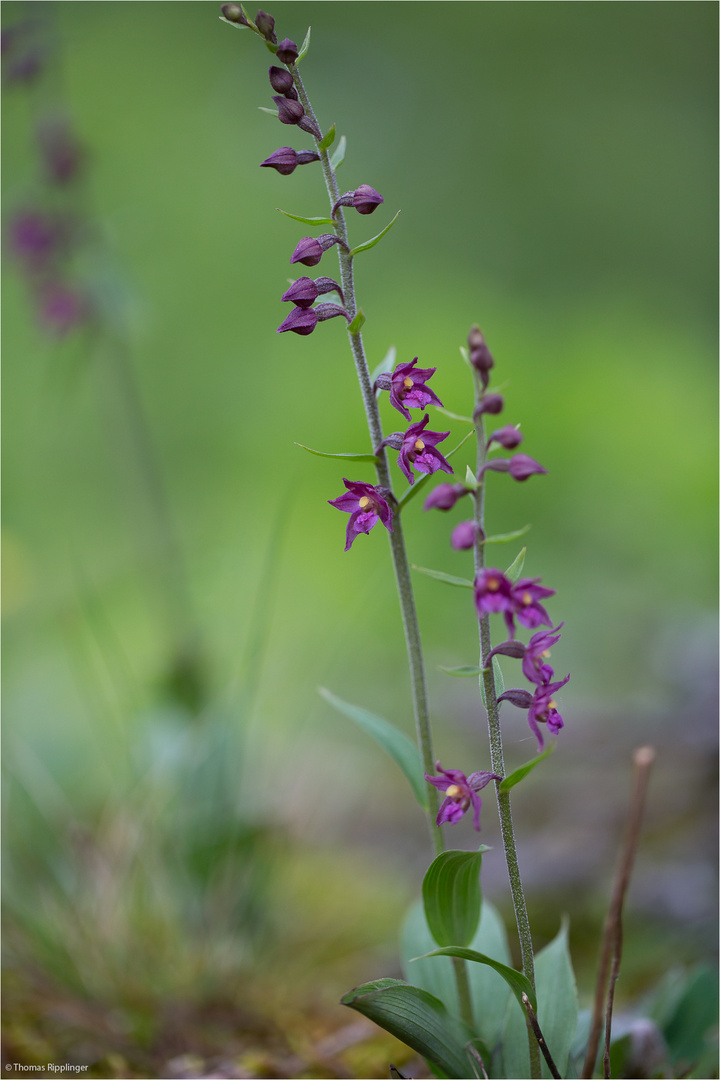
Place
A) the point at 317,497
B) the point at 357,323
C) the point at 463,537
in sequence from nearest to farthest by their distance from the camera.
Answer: the point at 463,537
the point at 357,323
the point at 317,497

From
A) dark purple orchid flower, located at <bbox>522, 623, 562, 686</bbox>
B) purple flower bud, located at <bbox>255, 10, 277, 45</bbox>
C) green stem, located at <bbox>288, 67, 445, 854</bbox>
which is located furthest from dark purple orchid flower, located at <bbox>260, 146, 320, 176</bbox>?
dark purple orchid flower, located at <bbox>522, 623, 562, 686</bbox>

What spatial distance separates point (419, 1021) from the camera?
88 cm

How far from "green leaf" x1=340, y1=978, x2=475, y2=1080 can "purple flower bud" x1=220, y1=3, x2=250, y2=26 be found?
1076 mm

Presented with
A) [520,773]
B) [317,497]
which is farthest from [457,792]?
[317,497]

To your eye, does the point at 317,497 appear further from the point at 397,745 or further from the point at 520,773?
the point at 520,773

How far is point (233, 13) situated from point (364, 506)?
1.87ft

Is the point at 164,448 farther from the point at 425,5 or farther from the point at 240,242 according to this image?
the point at 425,5

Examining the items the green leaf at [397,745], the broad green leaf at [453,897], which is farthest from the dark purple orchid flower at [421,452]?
the broad green leaf at [453,897]

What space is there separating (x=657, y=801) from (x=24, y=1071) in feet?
5.31

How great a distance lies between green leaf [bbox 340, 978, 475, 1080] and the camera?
83 centimetres

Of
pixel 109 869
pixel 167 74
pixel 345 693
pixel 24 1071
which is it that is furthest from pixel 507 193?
pixel 24 1071

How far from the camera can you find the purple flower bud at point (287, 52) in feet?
2.70

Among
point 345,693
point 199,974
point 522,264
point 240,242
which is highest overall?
point 240,242

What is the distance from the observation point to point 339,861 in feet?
7.13
